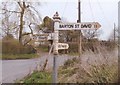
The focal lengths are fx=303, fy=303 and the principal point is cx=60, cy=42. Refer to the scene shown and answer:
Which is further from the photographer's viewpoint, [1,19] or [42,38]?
[1,19]

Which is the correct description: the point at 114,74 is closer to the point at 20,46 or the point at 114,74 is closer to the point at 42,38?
the point at 42,38

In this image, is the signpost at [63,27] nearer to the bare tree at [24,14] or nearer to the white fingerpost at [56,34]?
the white fingerpost at [56,34]

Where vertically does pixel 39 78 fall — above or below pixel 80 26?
below

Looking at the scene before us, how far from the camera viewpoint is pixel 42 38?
6.76 meters

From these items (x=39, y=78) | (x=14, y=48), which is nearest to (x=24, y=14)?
(x=14, y=48)

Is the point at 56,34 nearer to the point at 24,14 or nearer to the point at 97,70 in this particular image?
the point at 97,70

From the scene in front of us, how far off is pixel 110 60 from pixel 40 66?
4315 millimetres

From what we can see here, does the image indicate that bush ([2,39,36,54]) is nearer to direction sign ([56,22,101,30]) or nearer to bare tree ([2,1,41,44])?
bare tree ([2,1,41,44])

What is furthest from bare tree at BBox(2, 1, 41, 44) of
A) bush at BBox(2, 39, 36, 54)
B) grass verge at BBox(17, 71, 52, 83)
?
grass verge at BBox(17, 71, 52, 83)

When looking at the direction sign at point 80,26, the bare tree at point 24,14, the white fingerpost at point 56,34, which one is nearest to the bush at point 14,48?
the bare tree at point 24,14

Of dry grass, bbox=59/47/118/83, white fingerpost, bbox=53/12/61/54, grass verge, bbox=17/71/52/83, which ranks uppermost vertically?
white fingerpost, bbox=53/12/61/54

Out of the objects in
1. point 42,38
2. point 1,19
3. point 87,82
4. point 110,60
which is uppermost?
point 1,19

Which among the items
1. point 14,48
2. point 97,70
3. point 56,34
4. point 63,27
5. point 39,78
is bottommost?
point 39,78

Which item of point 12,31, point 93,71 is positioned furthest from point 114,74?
point 12,31
